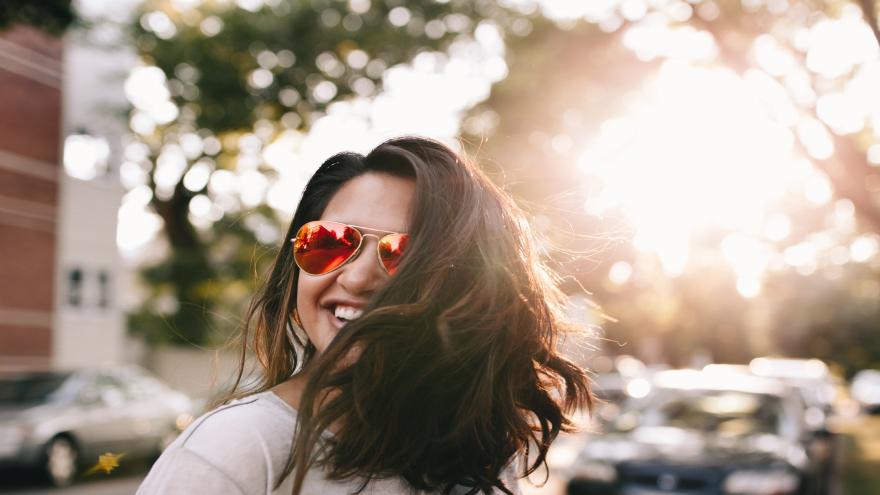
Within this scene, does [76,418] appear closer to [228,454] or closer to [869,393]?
[228,454]

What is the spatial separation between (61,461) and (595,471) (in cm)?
739

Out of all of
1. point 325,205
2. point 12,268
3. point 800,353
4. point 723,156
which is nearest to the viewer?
point 325,205

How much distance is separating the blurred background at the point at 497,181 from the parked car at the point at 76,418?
0.04m

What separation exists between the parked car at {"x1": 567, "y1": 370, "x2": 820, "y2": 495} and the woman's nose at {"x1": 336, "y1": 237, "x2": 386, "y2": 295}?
21.2 ft

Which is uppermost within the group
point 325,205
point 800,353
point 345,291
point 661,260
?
point 325,205

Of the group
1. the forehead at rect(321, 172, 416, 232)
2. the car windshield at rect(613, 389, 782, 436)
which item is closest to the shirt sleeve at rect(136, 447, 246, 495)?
the forehead at rect(321, 172, 416, 232)

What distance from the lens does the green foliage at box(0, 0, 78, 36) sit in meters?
9.84

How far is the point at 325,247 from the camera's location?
1.87 m

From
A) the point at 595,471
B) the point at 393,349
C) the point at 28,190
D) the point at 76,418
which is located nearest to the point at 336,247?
the point at 393,349

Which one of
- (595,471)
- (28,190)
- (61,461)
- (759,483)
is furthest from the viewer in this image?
(28,190)

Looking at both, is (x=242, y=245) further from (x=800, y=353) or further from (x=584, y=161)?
(x=800, y=353)

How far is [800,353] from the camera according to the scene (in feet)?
Answer: 185

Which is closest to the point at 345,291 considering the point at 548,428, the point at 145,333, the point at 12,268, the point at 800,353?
the point at 548,428

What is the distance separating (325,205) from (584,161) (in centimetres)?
1011
